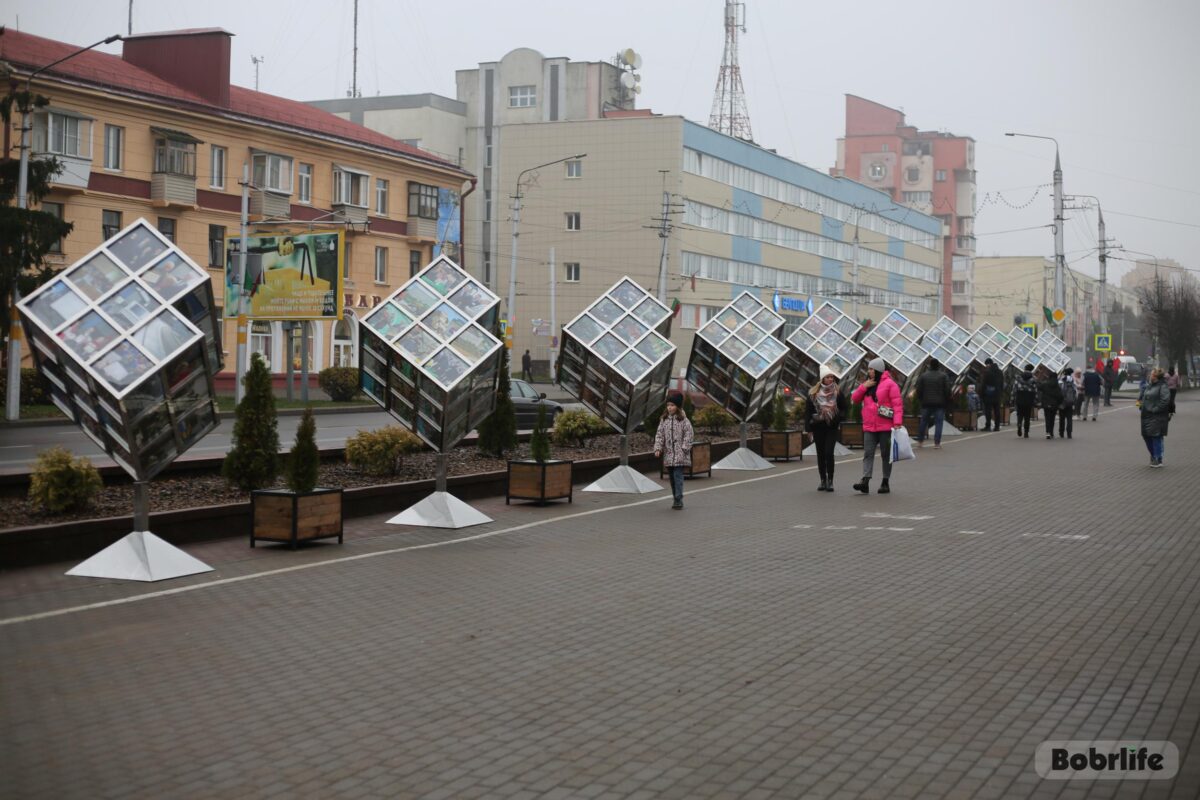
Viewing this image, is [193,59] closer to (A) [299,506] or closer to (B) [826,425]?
(B) [826,425]

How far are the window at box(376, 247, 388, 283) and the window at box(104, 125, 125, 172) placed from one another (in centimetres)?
1459

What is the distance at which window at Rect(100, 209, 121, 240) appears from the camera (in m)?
46.2

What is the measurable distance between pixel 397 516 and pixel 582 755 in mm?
9241

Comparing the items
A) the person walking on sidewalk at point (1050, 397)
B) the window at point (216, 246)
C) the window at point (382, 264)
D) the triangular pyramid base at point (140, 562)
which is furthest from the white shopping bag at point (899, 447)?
the window at point (382, 264)

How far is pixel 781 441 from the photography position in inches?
971

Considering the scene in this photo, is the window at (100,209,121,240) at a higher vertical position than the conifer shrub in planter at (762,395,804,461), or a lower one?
higher

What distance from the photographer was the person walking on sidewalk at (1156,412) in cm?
2248

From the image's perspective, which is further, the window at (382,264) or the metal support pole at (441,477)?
the window at (382,264)

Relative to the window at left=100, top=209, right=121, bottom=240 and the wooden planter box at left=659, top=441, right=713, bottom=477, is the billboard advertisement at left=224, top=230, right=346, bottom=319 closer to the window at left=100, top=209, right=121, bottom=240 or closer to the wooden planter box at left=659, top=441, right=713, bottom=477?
the window at left=100, top=209, right=121, bottom=240

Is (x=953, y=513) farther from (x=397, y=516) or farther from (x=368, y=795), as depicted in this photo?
(x=368, y=795)

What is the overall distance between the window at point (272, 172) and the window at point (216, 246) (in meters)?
2.51

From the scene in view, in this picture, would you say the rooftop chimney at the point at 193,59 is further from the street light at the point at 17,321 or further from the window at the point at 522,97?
the window at the point at 522,97

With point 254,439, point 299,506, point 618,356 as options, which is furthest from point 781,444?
point 299,506

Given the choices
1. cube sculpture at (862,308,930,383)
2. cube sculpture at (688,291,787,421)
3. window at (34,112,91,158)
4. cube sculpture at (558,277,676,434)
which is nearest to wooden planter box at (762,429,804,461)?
cube sculpture at (688,291,787,421)
